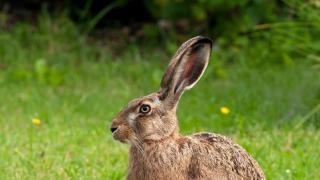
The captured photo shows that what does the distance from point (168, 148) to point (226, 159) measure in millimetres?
329

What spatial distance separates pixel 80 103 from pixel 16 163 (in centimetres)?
249

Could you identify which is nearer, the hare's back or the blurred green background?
the hare's back

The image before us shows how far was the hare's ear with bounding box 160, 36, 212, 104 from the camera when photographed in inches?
204

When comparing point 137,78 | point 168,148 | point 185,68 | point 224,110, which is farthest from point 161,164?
point 137,78

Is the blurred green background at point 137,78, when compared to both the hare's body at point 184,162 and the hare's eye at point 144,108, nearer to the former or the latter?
the hare's body at point 184,162

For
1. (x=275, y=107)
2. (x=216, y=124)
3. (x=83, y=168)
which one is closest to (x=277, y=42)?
(x=275, y=107)

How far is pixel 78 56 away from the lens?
10.9m

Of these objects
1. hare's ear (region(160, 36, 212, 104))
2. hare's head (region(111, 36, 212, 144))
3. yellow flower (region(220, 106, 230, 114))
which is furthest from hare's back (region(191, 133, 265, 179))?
yellow flower (region(220, 106, 230, 114))

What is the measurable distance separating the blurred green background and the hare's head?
3.67 feet

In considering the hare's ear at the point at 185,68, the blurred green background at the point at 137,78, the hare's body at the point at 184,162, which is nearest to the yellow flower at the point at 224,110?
the blurred green background at the point at 137,78

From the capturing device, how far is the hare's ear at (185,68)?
5.19m

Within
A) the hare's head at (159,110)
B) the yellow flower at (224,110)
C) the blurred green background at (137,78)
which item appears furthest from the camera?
the yellow flower at (224,110)

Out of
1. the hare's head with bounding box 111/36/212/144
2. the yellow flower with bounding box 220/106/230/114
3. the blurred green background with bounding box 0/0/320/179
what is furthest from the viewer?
the yellow flower with bounding box 220/106/230/114

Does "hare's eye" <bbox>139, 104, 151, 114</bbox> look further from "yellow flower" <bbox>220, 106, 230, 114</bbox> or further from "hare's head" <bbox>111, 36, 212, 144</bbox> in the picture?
"yellow flower" <bbox>220, 106, 230, 114</bbox>
